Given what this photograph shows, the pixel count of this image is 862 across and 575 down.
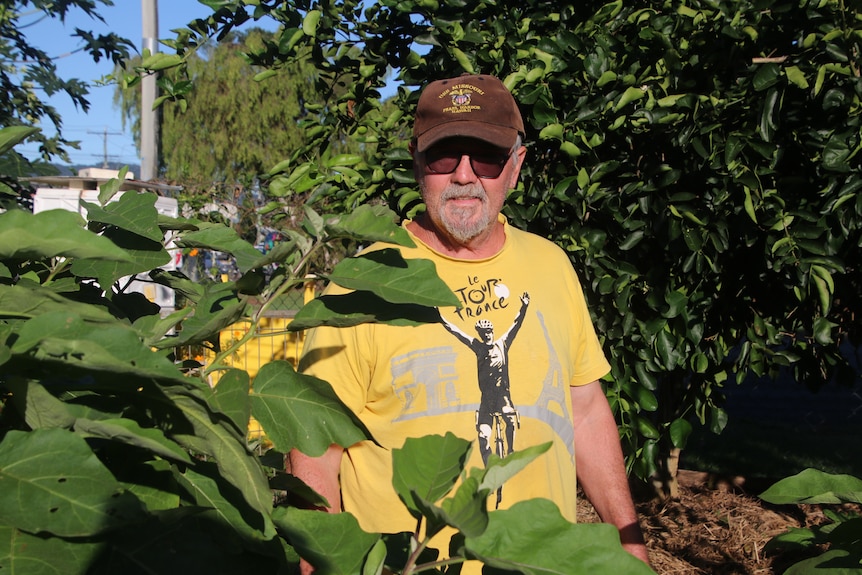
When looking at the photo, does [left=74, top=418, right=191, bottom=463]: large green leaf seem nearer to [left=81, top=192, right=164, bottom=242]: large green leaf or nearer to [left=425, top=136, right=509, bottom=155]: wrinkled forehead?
[left=81, top=192, right=164, bottom=242]: large green leaf

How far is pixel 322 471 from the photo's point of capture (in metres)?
1.99

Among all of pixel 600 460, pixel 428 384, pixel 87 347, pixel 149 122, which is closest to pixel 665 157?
pixel 600 460

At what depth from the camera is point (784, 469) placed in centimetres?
596

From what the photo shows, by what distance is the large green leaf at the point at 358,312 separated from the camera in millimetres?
773

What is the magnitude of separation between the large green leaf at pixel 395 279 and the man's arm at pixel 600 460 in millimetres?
1687

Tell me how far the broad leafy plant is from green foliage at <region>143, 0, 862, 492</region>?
2060 millimetres

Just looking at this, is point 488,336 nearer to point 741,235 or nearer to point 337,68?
point 741,235

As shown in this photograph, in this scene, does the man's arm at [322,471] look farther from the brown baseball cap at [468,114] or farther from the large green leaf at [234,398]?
the large green leaf at [234,398]

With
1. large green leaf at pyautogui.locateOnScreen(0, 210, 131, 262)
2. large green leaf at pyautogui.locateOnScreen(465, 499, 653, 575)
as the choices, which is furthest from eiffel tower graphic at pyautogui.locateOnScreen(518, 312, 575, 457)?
large green leaf at pyautogui.locateOnScreen(0, 210, 131, 262)

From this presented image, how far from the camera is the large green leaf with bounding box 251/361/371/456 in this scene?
0.75 metres

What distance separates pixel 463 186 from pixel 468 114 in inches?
7.5

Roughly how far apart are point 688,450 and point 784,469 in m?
0.99

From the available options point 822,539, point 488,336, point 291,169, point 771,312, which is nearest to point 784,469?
point 771,312

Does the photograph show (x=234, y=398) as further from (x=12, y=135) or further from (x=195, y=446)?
(x=12, y=135)
